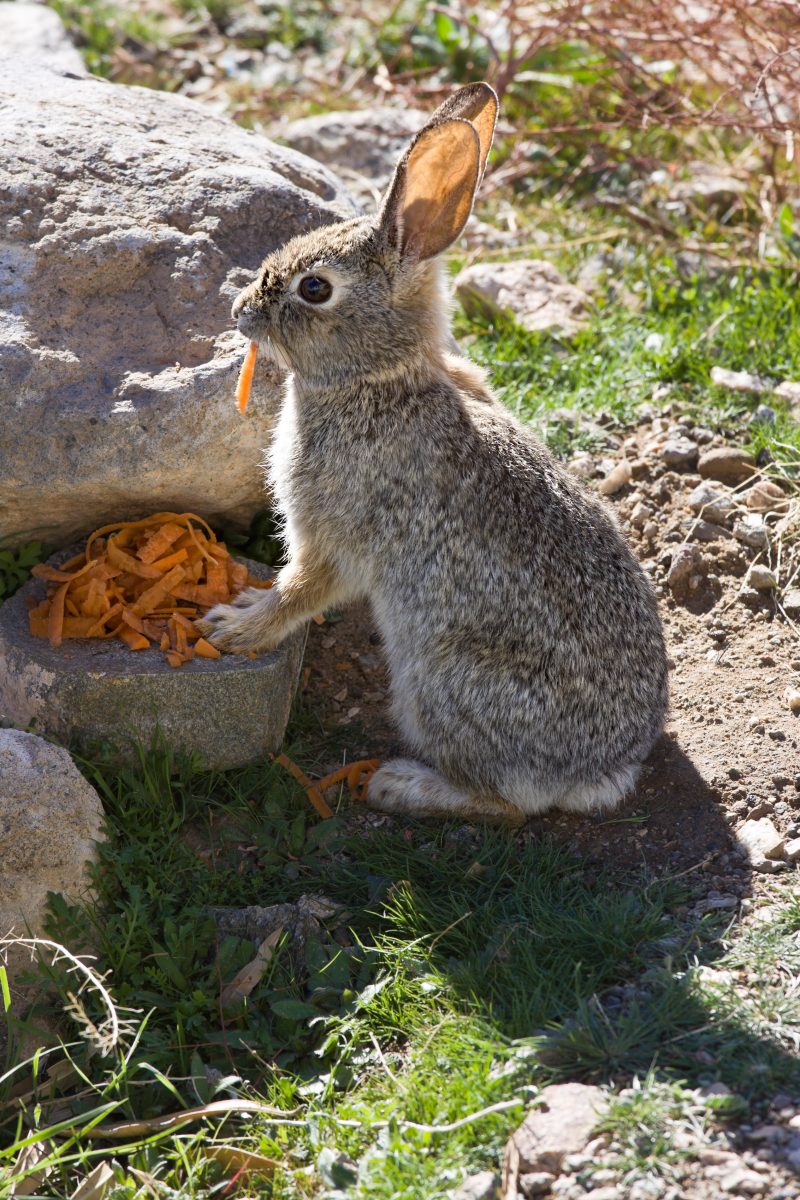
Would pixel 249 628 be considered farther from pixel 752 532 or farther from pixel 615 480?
pixel 752 532

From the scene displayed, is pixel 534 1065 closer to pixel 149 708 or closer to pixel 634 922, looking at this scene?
pixel 634 922

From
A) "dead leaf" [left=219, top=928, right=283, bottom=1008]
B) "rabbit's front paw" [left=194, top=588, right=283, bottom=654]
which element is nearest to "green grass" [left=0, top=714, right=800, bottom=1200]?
"dead leaf" [left=219, top=928, right=283, bottom=1008]

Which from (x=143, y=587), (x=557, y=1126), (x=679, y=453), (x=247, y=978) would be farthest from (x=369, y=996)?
(x=679, y=453)

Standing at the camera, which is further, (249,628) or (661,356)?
(661,356)

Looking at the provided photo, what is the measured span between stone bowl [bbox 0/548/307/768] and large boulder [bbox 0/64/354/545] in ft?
2.06

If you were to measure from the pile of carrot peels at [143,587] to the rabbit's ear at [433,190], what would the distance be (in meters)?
1.51

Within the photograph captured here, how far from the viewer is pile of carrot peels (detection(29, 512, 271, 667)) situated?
4965 millimetres

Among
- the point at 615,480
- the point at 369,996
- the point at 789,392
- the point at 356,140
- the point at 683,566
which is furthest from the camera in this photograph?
the point at 356,140

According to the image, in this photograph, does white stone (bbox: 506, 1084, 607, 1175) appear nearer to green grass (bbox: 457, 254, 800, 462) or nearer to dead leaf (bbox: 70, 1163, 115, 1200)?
dead leaf (bbox: 70, 1163, 115, 1200)

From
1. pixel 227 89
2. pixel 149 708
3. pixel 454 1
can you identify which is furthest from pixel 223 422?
pixel 454 1

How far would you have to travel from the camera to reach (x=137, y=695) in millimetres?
4766

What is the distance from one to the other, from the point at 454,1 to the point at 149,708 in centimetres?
702

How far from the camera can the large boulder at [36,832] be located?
4.29 metres

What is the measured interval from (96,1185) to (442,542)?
247 cm
